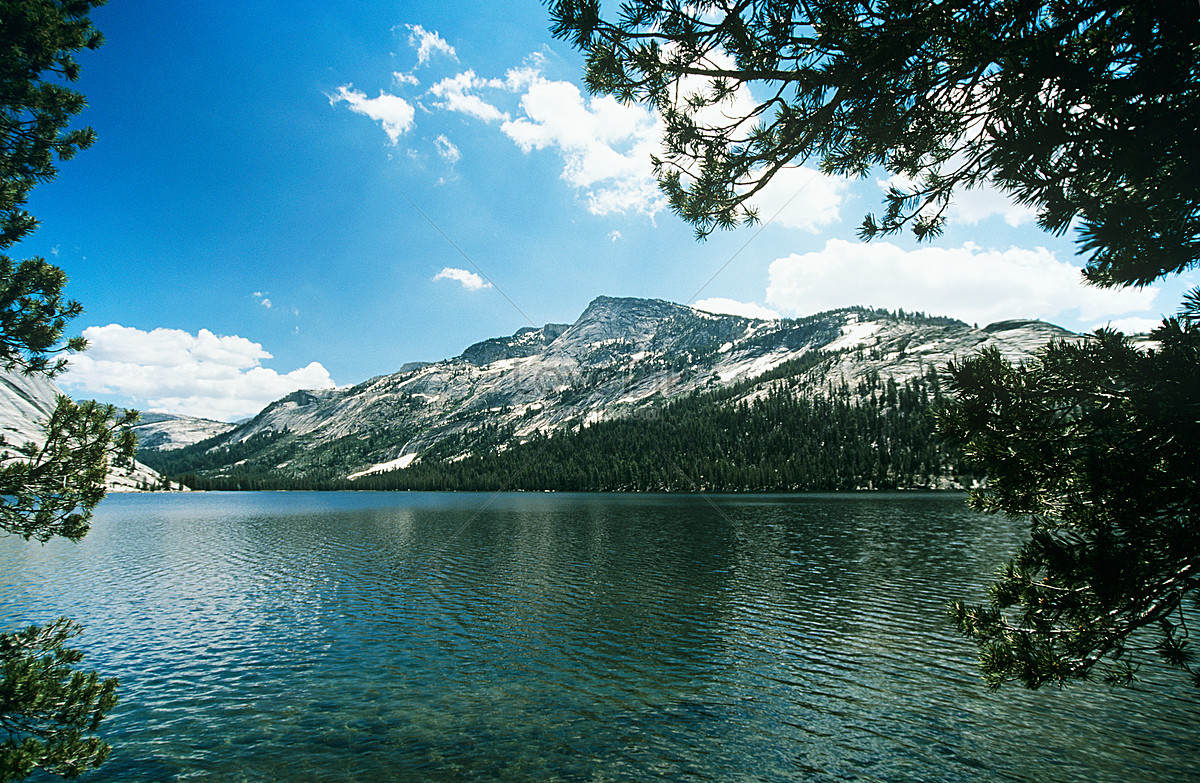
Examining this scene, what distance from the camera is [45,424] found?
876cm

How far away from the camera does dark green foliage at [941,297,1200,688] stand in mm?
4902

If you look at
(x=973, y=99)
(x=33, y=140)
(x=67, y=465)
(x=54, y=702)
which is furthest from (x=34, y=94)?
(x=973, y=99)

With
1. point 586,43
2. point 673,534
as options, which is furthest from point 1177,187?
point 673,534

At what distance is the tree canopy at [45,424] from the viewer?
859 centimetres

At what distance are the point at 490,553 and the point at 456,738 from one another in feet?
130

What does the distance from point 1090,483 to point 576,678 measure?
2032 centimetres

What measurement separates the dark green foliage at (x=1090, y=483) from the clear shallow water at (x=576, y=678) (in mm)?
11318

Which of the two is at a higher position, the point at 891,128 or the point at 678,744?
the point at 891,128

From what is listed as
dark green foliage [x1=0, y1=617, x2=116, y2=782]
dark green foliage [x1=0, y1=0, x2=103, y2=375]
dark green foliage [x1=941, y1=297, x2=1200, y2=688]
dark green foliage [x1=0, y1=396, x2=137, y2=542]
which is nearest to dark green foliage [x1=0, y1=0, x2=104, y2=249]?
dark green foliage [x1=0, y1=0, x2=103, y2=375]

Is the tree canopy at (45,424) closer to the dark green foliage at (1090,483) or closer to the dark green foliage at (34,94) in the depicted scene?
the dark green foliage at (34,94)

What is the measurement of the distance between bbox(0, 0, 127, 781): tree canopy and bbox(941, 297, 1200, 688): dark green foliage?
13308mm

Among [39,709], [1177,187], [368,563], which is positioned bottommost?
[368,563]

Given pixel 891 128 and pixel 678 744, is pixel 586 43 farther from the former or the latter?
pixel 678 744

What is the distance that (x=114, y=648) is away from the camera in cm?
2527
